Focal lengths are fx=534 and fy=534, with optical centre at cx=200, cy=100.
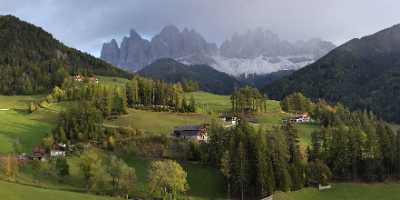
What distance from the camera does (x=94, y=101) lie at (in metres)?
169

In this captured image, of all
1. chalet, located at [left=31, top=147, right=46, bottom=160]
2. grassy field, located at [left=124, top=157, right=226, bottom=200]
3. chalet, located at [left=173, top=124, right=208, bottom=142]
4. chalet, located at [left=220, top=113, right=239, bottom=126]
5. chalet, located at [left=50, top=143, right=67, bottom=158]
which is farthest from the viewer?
chalet, located at [left=220, top=113, right=239, bottom=126]

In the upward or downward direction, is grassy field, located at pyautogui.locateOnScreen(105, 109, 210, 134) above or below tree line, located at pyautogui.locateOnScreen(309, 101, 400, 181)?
above

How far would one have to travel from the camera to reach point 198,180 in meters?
112

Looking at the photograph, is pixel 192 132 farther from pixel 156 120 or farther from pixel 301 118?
pixel 301 118

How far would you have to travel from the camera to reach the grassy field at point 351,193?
345 feet

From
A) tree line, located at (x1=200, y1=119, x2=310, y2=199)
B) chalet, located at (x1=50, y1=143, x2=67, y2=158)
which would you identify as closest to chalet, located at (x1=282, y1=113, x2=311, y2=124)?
tree line, located at (x1=200, y1=119, x2=310, y2=199)

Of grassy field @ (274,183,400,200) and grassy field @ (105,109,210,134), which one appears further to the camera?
grassy field @ (105,109,210,134)

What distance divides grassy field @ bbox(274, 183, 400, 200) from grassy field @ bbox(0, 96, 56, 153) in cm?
6470

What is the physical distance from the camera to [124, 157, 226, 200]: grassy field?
105 meters

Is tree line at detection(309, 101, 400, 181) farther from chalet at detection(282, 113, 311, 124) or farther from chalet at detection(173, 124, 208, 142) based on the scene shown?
chalet at detection(282, 113, 311, 124)

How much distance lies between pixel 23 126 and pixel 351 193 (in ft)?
297

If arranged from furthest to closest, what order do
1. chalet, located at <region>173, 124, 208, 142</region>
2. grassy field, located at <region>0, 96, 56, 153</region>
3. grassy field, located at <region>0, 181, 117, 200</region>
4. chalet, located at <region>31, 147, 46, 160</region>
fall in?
1. chalet, located at <region>173, 124, 208, 142</region>
2. grassy field, located at <region>0, 96, 56, 153</region>
3. chalet, located at <region>31, 147, 46, 160</region>
4. grassy field, located at <region>0, 181, 117, 200</region>

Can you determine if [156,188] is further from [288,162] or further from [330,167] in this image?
[330,167]

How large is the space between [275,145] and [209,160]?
1584cm
